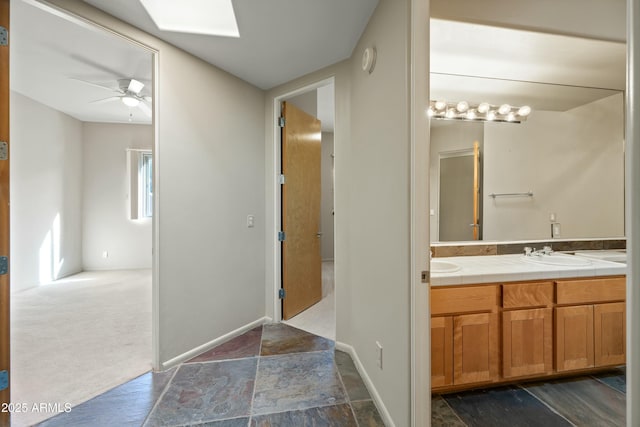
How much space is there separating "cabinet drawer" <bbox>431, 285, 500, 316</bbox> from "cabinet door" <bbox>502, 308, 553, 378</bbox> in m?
0.14

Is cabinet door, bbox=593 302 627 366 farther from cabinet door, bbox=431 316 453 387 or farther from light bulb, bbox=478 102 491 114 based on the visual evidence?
light bulb, bbox=478 102 491 114

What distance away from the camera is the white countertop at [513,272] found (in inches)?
61.0

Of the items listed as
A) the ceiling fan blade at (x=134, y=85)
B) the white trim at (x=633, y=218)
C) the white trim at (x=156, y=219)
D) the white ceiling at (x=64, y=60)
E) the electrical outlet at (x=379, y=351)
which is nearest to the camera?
the white trim at (x=633, y=218)

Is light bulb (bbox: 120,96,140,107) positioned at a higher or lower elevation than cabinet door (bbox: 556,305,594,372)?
higher

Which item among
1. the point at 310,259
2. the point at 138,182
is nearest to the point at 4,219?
the point at 310,259

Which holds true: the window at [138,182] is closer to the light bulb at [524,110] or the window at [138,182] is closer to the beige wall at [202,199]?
the beige wall at [202,199]

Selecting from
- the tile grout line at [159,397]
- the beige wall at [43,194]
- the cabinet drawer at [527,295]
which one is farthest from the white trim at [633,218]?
the beige wall at [43,194]

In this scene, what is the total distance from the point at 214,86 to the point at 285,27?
2.82ft

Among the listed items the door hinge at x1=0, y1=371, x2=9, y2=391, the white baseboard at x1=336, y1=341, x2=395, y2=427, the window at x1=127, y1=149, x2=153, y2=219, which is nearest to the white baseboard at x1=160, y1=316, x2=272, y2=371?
the door hinge at x1=0, y1=371, x2=9, y2=391

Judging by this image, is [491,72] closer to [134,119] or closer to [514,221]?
[514,221]

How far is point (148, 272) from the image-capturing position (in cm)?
469

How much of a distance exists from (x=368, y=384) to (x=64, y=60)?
4.08 metres

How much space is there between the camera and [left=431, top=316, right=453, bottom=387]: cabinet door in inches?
60.5

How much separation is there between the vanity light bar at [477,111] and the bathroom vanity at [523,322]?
1.22 metres
